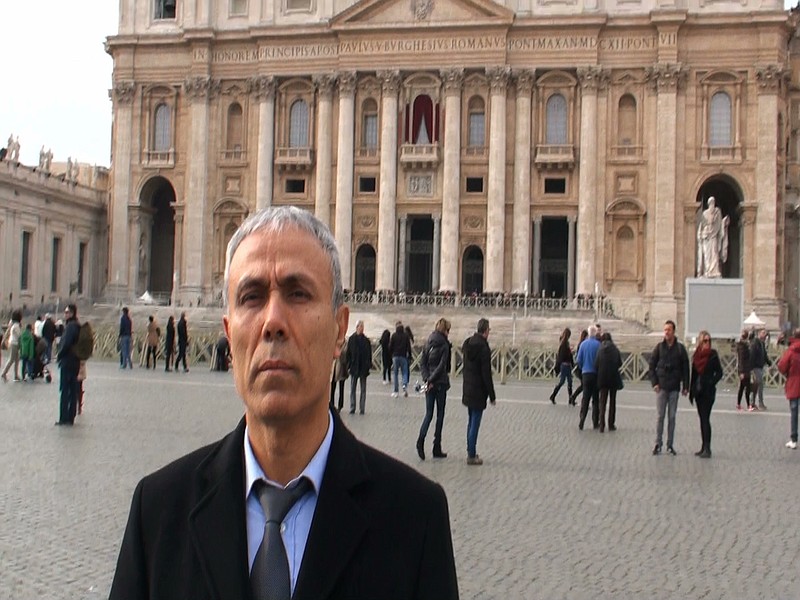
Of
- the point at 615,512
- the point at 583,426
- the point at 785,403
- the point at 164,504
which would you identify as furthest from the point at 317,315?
the point at 785,403

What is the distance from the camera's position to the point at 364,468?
196cm

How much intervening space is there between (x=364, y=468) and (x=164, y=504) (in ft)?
1.28

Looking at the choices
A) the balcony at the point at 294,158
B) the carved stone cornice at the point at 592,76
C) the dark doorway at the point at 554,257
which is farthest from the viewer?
the balcony at the point at 294,158

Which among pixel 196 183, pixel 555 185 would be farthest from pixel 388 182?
pixel 196 183

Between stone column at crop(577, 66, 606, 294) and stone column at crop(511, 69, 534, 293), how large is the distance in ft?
6.78

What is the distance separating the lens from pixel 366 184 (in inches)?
1703

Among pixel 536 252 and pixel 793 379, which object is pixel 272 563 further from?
pixel 536 252

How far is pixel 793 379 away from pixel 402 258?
30727 millimetres

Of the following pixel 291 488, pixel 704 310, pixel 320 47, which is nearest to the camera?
pixel 291 488

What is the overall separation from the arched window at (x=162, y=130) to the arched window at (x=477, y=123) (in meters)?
13.4

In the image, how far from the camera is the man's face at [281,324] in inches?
75.0

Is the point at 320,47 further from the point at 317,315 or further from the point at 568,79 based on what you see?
the point at 317,315

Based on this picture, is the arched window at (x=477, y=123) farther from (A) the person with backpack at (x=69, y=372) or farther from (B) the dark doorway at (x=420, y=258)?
(A) the person with backpack at (x=69, y=372)

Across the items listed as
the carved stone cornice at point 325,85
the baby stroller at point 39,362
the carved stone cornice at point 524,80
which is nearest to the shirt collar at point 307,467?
the baby stroller at point 39,362
